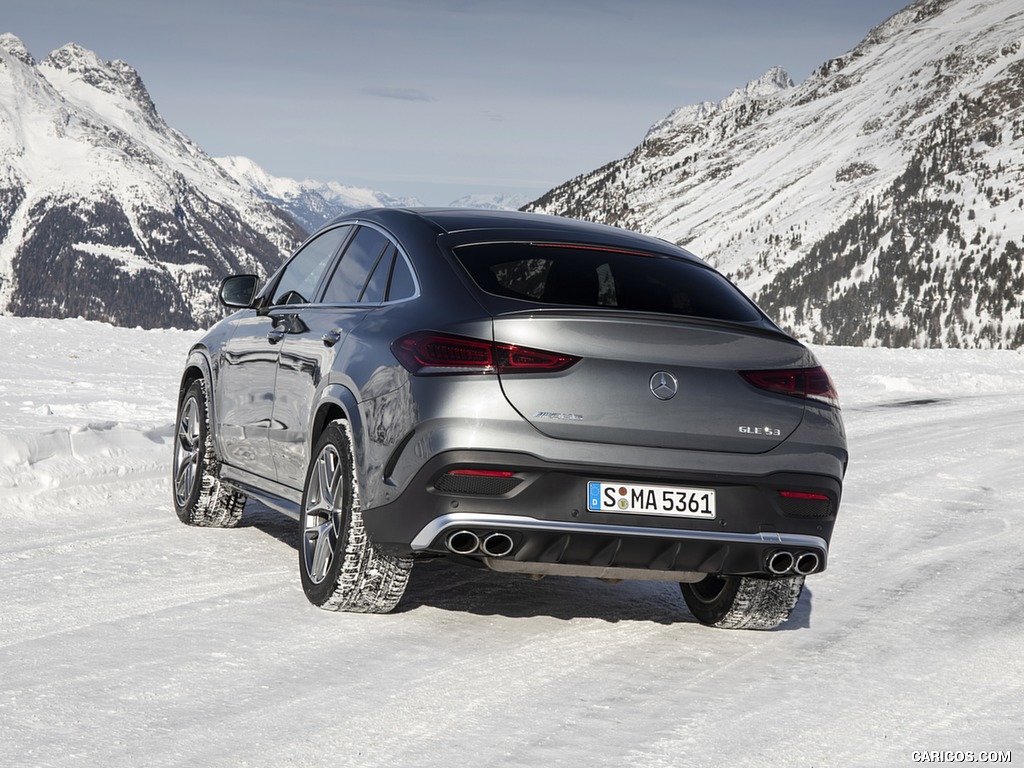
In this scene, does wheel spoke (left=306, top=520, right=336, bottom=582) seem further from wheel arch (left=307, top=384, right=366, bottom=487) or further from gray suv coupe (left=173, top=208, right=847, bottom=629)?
wheel arch (left=307, top=384, right=366, bottom=487)

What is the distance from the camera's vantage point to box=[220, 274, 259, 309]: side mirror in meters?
6.95

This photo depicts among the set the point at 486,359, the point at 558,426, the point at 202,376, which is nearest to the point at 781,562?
the point at 558,426

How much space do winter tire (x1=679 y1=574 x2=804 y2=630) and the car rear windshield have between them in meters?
1.11

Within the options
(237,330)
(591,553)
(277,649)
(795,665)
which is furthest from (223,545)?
(795,665)

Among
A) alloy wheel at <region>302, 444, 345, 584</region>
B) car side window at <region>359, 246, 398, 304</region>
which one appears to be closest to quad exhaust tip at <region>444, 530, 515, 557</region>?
alloy wheel at <region>302, 444, 345, 584</region>

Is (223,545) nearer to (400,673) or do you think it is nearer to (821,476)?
(400,673)

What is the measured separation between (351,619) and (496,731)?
1.48m

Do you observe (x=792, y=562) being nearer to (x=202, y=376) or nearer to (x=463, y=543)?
(x=463, y=543)

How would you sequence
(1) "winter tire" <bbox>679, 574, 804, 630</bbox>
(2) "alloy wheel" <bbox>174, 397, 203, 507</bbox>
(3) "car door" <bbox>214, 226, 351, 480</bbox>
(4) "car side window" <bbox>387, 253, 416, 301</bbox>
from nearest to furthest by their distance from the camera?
1. (4) "car side window" <bbox>387, 253, 416, 301</bbox>
2. (1) "winter tire" <bbox>679, 574, 804, 630</bbox>
3. (3) "car door" <bbox>214, 226, 351, 480</bbox>
4. (2) "alloy wheel" <bbox>174, 397, 203, 507</bbox>

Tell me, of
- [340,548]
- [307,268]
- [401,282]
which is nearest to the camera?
[340,548]

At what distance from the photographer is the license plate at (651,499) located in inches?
184

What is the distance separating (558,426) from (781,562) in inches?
42.6

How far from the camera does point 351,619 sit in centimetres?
514

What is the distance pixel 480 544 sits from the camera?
15.2ft
